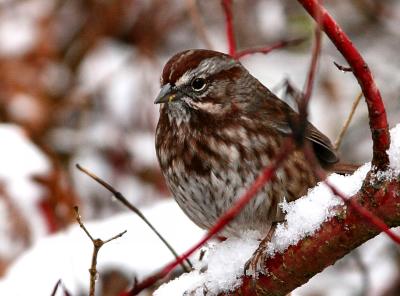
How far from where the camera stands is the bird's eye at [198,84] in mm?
3340

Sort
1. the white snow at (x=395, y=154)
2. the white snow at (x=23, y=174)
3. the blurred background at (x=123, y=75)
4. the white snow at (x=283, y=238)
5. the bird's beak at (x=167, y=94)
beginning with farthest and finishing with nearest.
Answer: the blurred background at (x=123, y=75), the white snow at (x=23, y=174), the bird's beak at (x=167, y=94), the white snow at (x=283, y=238), the white snow at (x=395, y=154)

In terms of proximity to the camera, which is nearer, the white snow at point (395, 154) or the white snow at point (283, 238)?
the white snow at point (395, 154)

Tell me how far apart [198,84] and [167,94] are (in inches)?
5.9

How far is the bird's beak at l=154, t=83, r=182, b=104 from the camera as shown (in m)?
3.27

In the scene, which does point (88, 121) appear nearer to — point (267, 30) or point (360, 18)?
point (267, 30)

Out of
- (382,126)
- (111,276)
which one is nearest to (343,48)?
(382,126)

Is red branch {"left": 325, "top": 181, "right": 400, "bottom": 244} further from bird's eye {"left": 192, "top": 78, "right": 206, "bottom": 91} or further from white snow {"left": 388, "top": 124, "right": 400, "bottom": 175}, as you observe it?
bird's eye {"left": 192, "top": 78, "right": 206, "bottom": 91}

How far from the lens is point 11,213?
15.0 ft

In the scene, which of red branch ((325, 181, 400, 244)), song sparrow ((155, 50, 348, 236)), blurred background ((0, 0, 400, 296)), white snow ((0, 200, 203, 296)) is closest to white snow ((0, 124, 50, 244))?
blurred background ((0, 0, 400, 296))

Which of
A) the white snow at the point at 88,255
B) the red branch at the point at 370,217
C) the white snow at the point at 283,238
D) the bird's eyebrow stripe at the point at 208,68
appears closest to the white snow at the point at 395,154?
the white snow at the point at 283,238

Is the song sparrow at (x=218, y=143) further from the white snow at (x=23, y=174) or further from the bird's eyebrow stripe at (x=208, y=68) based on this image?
the white snow at (x=23, y=174)

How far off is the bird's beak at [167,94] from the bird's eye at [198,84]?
0.23ft

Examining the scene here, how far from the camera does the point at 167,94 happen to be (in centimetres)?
327

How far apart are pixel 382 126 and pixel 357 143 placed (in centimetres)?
326
